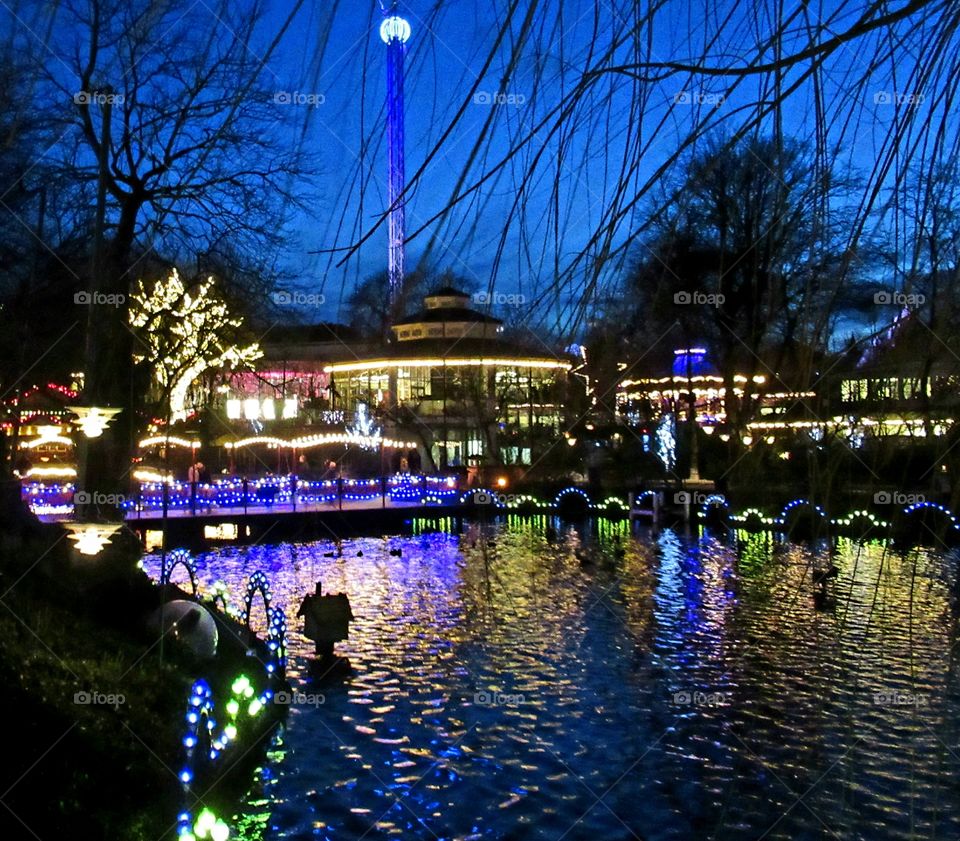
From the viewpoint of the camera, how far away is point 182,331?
22.8 metres

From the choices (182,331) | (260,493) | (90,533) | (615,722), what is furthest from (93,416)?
(260,493)

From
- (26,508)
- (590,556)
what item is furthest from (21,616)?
(590,556)

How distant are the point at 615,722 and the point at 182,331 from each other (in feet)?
52.3

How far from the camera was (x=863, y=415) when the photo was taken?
211 cm

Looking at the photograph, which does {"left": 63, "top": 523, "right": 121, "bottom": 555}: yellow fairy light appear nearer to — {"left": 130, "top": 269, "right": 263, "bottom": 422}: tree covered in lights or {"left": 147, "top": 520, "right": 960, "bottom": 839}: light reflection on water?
{"left": 147, "top": 520, "right": 960, "bottom": 839}: light reflection on water

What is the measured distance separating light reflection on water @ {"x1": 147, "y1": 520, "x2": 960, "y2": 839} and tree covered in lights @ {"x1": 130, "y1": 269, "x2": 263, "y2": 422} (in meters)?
5.74

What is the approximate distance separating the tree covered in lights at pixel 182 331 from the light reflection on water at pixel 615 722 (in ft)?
18.8

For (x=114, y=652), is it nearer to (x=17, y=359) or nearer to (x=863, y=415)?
(x=863, y=415)

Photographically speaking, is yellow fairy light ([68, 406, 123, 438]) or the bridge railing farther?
the bridge railing

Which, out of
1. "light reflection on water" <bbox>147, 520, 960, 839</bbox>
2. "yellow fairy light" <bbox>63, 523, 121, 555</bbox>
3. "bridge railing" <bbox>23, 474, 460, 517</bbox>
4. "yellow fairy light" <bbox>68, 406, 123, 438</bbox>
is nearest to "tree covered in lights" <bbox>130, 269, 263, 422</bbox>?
"bridge railing" <bbox>23, 474, 460, 517</bbox>

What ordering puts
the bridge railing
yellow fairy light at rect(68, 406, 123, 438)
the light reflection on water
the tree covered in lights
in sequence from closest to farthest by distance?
the light reflection on water, yellow fairy light at rect(68, 406, 123, 438), the tree covered in lights, the bridge railing

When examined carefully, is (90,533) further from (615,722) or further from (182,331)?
(182,331)

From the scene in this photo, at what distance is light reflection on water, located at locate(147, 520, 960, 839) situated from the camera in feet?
23.6

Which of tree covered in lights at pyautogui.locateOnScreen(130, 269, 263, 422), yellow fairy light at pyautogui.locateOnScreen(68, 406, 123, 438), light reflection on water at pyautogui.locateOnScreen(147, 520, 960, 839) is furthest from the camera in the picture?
tree covered in lights at pyautogui.locateOnScreen(130, 269, 263, 422)
